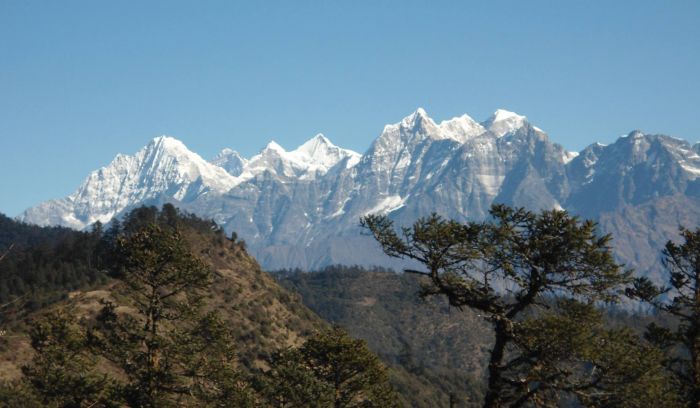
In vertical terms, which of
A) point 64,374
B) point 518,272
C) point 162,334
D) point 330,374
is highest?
point 330,374

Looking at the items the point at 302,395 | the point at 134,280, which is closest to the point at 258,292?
the point at 302,395

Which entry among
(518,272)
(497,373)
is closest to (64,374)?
(497,373)

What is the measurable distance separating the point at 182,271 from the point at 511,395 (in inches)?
783

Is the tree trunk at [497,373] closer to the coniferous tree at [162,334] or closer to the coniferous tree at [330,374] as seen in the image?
the coniferous tree at [162,334]

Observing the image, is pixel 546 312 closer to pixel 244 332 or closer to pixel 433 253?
pixel 433 253

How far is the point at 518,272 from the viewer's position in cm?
2502

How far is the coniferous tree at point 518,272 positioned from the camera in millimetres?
23484

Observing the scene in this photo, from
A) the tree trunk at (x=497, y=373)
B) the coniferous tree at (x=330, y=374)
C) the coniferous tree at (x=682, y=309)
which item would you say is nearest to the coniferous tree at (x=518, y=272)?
the tree trunk at (x=497, y=373)

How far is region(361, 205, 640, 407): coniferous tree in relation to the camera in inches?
925

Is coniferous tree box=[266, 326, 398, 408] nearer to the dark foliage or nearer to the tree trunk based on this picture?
the tree trunk

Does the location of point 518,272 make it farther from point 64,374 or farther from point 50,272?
point 50,272

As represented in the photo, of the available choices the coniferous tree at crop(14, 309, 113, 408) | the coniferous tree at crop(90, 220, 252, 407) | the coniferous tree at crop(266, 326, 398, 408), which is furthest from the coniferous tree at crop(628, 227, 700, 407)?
the coniferous tree at crop(14, 309, 113, 408)

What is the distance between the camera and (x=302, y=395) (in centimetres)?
5088

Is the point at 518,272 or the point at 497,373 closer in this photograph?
the point at 497,373
